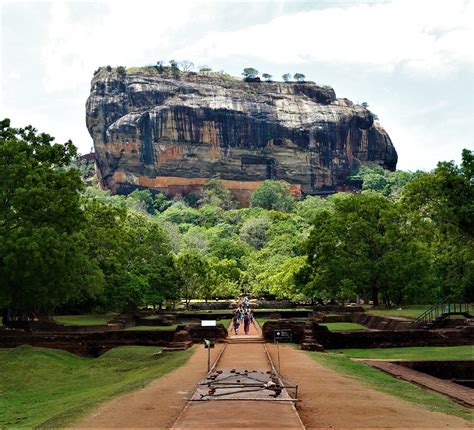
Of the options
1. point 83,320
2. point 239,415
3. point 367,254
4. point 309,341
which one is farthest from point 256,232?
point 239,415

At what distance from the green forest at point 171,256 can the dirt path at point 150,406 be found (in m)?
15.2

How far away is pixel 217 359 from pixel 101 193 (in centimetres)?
12631

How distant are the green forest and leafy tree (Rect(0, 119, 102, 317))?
0.06 meters

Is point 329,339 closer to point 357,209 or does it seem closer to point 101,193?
point 357,209

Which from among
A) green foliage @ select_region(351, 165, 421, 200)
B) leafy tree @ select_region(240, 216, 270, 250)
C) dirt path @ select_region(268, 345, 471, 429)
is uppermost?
green foliage @ select_region(351, 165, 421, 200)

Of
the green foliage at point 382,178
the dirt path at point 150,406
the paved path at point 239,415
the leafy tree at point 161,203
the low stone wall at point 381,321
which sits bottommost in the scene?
the dirt path at point 150,406

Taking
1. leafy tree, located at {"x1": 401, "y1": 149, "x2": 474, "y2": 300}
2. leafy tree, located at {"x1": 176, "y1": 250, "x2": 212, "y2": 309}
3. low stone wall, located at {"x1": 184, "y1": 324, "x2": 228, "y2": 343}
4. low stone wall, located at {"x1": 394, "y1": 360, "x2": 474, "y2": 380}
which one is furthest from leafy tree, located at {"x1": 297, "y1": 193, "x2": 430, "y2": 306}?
low stone wall, located at {"x1": 394, "y1": 360, "x2": 474, "y2": 380}

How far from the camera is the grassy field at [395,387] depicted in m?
12.3

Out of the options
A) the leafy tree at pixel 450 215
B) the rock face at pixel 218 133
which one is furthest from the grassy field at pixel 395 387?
the rock face at pixel 218 133

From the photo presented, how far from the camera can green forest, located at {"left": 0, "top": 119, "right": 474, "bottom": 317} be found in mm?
29594

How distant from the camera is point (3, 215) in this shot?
97.5ft

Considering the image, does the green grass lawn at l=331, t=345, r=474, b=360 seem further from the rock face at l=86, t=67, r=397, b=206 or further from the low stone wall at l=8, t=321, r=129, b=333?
the rock face at l=86, t=67, r=397, b=206

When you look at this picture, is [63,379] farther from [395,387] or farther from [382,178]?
[382,178]

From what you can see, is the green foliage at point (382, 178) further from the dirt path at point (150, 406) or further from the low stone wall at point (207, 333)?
the dirt path at point (150, 406)
